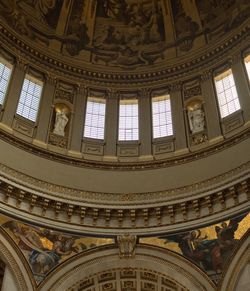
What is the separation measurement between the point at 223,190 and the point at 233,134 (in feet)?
10.3

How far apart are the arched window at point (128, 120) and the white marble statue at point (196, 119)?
2560mm

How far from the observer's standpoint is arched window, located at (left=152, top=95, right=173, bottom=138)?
25.7 m

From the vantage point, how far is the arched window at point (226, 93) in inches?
980

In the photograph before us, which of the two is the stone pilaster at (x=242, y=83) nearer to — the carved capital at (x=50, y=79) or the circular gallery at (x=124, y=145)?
the circular gallery at (x=124, y=145)

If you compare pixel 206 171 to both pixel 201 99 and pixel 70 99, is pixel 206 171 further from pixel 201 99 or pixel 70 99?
pixel 70 99

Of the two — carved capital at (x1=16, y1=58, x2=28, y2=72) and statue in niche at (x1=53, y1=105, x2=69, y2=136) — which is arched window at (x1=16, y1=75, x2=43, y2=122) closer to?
carved capital at (x1=16, y1=58, x2=28, y2=72)

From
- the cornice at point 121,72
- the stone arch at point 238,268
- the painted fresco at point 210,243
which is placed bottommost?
the stone arch at point 238,268

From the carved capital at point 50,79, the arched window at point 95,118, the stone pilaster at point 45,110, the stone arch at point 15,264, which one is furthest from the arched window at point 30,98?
the stone arch at point 15,264

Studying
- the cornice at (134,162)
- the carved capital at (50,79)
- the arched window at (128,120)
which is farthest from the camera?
the carved capital at (50,79)

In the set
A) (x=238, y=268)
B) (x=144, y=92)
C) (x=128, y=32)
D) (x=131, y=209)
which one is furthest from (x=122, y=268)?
(x=128, y=32)

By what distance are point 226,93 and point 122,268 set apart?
9.70 m

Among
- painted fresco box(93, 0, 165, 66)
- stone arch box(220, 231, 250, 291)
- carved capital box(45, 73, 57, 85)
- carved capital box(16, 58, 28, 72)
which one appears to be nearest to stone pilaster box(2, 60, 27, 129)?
carved capital box(16, 58, 28, 72)

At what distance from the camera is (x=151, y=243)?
21234mm

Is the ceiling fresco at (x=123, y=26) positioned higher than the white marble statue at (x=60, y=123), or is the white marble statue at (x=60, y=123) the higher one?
the ceiling fresco at (x=123, y=26)
